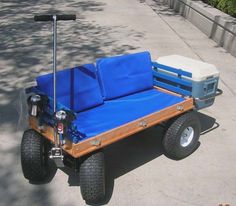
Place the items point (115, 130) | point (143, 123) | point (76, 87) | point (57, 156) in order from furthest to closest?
1. point (76, 87)
2. point (143, 123)
3. point (115, 130)
4. point (57, 156)

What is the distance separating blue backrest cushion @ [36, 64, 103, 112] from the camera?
13.4ft

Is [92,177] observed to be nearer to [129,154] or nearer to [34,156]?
[34,156]

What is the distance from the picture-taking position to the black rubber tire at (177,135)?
4309 millimetres

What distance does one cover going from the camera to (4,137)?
4887 millimetres

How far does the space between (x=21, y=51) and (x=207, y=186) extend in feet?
16.9

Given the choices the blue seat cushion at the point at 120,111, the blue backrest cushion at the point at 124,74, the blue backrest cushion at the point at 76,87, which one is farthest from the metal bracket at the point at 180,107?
the blue backrest cushion at the point at 76,87

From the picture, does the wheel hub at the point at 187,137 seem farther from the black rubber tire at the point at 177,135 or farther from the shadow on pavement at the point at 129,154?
the shadow on pavement at the point at 129,154

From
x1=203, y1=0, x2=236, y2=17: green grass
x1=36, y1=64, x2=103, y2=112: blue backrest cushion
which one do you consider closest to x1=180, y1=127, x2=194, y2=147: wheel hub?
x1=36, y1=64, x2=103, y2=112: blue backrest cushion

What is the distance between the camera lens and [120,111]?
4.38 meters

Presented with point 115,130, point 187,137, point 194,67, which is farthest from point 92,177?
point 194,67

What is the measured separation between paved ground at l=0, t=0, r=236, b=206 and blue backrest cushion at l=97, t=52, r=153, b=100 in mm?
617

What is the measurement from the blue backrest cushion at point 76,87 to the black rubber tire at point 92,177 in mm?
823

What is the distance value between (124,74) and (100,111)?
0.59 meters

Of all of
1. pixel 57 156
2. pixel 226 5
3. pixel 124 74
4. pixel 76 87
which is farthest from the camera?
pixel 226 5
